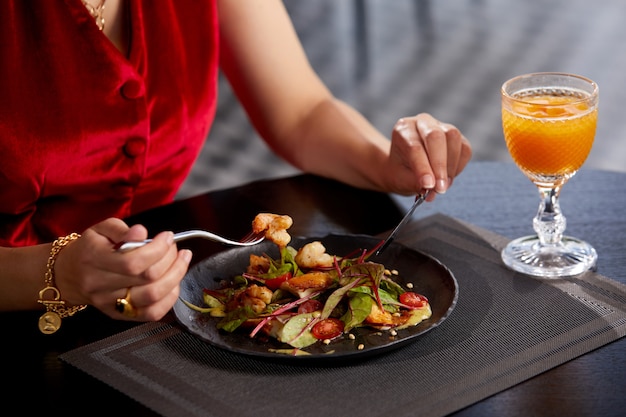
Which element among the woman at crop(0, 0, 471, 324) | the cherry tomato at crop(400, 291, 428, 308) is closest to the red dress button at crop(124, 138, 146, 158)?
the woman at crop(0, 0, 471, 324)

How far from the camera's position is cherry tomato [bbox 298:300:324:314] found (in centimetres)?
129

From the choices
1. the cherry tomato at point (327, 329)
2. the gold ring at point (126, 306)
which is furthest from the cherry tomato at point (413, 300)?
the gold ring at point (126, 306)

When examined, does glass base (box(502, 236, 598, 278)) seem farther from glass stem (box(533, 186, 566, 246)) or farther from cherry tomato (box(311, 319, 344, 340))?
cherry tomato (box(311, 319, 344, 340))

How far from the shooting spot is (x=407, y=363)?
1.22m

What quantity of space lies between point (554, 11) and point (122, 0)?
4253 mm

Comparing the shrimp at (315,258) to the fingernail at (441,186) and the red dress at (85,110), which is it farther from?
the red dress at (85,110)

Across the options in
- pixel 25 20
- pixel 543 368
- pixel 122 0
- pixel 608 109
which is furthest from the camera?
pixel 608 109

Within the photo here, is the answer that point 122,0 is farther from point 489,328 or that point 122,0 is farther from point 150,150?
point 489,328

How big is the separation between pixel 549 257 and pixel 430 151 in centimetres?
28

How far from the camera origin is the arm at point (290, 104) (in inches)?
73.3

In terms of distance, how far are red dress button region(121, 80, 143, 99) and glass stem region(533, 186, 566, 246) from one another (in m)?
0.76

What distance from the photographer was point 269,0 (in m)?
2.06

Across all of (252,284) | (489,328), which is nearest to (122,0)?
(252,284)

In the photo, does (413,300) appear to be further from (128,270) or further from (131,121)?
(131,121)
